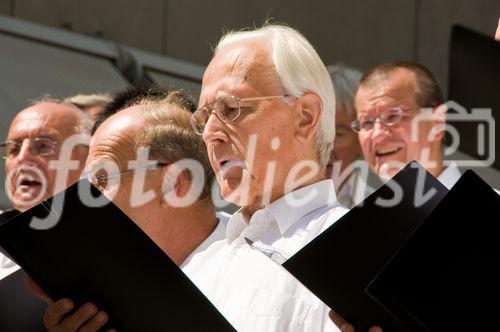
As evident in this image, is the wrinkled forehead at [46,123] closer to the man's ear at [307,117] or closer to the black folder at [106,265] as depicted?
the man's ear at [307,117]

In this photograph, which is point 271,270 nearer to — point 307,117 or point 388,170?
point 307,117

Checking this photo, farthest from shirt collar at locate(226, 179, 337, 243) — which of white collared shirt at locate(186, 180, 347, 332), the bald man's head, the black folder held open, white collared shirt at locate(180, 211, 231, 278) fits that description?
the bald man's head

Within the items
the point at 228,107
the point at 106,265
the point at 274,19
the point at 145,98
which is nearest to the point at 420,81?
the point at 145,98

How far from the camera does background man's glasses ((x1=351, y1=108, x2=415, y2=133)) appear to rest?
16.9 feet

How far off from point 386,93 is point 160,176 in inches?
54.6

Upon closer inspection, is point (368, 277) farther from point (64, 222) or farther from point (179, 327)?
point (64, 222)

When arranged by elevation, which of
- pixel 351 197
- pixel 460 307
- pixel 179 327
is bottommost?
pixel 351 197

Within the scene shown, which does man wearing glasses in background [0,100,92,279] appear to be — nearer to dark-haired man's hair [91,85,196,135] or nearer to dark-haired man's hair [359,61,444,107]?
dark-haired man's hair [91,85,196,135]

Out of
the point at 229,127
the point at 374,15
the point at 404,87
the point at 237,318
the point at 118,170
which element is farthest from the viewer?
the point at 374,15

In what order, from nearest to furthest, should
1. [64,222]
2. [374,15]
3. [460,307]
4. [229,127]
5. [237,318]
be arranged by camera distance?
[460,307]
[64,222]
[237,318]
[229,127]
[374,15]

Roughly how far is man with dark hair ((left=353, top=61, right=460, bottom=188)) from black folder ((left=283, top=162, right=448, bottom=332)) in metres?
1.91

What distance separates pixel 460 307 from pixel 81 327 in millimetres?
982

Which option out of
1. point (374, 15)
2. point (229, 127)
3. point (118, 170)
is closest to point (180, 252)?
point (118, 170)

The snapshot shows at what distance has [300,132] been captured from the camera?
3.68 metres
